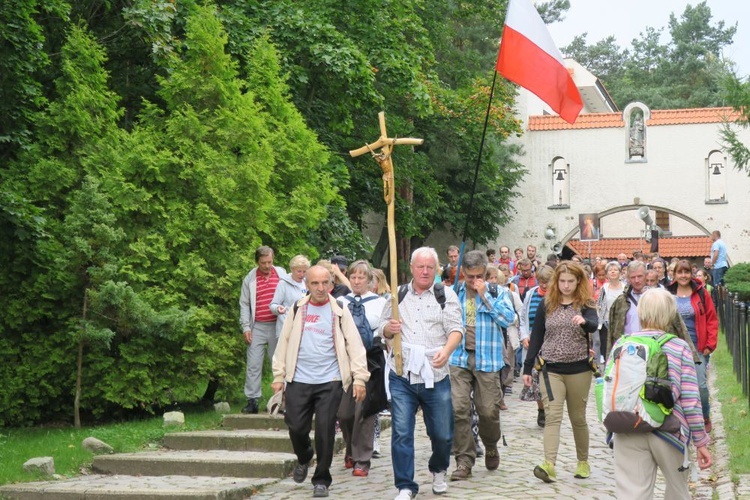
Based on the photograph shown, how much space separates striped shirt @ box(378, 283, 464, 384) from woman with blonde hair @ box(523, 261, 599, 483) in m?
1.21

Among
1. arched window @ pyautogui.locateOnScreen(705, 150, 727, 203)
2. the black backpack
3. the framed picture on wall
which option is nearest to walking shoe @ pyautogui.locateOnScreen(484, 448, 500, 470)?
the black backpack

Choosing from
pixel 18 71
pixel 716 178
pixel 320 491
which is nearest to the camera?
pixel 320 491

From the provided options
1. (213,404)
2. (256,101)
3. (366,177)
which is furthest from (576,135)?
(213,404)

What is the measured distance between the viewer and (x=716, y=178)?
156 ft

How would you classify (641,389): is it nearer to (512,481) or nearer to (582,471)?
(512,481)

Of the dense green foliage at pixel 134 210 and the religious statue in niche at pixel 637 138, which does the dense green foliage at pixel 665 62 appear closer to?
the religious statue in niche at pixel 637 138

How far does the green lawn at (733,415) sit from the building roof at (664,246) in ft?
109

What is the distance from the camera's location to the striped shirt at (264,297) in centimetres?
1355

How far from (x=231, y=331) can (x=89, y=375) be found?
1.85 meters

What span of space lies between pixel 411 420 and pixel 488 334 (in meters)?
1.59

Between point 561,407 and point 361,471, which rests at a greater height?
point 561,407

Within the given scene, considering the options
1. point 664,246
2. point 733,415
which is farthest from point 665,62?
point 733,415

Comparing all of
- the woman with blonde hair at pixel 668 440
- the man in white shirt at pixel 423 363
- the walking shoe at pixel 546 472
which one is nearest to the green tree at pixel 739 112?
the walking shoe at pixel 546 472

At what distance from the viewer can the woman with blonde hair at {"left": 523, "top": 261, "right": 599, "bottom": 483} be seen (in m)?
9.72
